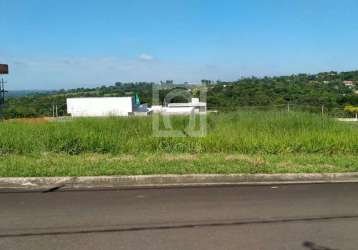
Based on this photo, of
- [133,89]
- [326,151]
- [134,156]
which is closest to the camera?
[134,156]

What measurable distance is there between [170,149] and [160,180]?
3097 millimetres

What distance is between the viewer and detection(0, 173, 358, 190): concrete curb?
6992 mm

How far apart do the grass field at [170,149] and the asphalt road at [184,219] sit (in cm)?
130

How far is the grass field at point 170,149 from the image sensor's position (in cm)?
792

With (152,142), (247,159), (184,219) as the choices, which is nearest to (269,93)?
(152,142)

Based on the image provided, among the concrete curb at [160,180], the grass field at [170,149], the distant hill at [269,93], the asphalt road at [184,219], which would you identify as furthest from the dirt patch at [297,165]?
the distant hill at [269,93]

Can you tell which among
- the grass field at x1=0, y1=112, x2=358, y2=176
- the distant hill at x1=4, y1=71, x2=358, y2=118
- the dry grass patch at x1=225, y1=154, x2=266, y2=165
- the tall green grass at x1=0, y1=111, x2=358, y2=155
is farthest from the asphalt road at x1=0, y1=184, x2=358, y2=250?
the distant hill at x1=4, y1=71, x2=358, y2=118

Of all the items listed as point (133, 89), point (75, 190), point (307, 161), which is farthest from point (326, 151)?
point (133, 89)

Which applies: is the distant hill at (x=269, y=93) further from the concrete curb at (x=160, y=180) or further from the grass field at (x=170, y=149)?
A: the concrete curb at (x=160, y=180)

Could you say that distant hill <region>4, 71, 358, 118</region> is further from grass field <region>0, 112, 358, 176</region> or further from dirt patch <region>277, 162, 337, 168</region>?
dirt patch <region>277, 162, 337, 168</region>

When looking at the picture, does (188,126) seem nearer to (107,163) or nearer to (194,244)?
(107,163)

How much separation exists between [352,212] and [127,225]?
3.16m

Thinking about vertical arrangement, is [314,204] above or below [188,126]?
below

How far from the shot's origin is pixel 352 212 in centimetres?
543
